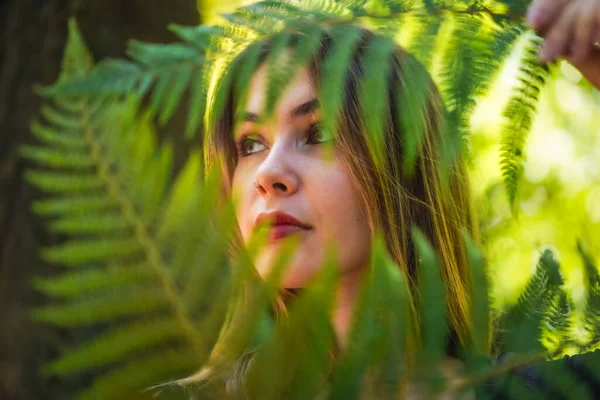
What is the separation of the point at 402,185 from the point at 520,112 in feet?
1.84

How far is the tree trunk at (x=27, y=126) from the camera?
1.60m

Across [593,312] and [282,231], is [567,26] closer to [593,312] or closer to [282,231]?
[593,312]

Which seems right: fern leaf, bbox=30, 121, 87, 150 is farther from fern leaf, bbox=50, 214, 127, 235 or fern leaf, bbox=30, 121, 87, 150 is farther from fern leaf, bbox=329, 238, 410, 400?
fern leaf, bbox=329, 238, 410, 400

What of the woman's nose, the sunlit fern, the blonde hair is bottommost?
the blonde hair

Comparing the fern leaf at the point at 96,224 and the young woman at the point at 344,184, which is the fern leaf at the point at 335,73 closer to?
the young woman at the point at 344,184

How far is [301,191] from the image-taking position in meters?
1.21

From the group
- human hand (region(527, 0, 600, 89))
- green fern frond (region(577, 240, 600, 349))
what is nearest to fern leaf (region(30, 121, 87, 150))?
green fern frond (region(577, 240, 600, 349))

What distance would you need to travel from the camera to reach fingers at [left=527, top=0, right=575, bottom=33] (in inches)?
30.9

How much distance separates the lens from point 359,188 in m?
1.33

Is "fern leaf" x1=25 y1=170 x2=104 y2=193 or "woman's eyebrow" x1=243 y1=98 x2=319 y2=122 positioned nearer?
"fern leaf" x1=25 y1=170 x2=104 y2=193

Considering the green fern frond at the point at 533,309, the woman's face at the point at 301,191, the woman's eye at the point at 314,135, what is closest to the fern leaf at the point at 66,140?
the green fern frond at the point at 533,309

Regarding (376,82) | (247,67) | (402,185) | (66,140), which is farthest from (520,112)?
(66,140)

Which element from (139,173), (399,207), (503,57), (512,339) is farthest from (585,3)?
(399,207)

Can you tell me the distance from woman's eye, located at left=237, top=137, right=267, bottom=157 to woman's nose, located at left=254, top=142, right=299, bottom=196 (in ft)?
0.63
